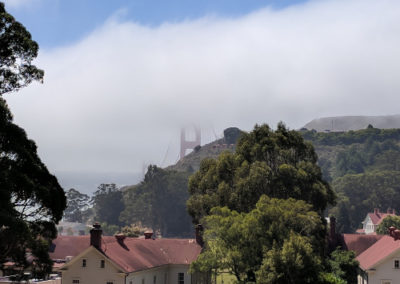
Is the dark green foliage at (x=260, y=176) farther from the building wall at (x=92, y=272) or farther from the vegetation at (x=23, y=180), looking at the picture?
the vegetation at (x=23, y=180)

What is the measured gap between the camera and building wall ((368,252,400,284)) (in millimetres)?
55531

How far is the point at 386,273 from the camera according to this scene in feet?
183

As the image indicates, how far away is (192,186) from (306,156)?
12.3m

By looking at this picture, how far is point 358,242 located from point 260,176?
18181 millimetres

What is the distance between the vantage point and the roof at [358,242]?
72.1 m

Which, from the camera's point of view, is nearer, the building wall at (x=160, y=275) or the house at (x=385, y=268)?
the building wall at (x=160, y=275)

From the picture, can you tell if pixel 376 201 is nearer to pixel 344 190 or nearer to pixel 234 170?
pixel 344 190

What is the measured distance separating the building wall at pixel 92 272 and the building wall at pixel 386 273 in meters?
20.5

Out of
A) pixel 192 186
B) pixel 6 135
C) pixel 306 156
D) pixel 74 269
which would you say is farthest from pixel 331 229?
pixel 6 135

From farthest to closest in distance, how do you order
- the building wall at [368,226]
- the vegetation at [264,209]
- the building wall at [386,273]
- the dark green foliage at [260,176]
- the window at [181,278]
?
the building wall at [368,226] → the window at [181,278] → the dark green foliage at [260,176] → the building wall at [386,273] → the vegetation at [264,209]

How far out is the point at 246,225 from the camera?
5150cm

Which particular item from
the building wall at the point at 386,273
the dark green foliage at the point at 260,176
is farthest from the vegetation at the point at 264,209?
the building wall at the point at 386,273

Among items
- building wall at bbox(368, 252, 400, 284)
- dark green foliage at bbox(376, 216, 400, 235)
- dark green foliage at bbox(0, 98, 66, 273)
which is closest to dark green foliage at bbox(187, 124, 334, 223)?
building wall at bbox(368, 252, 400, 284)

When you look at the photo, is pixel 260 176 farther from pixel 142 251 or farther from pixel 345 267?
pixel 142 251
